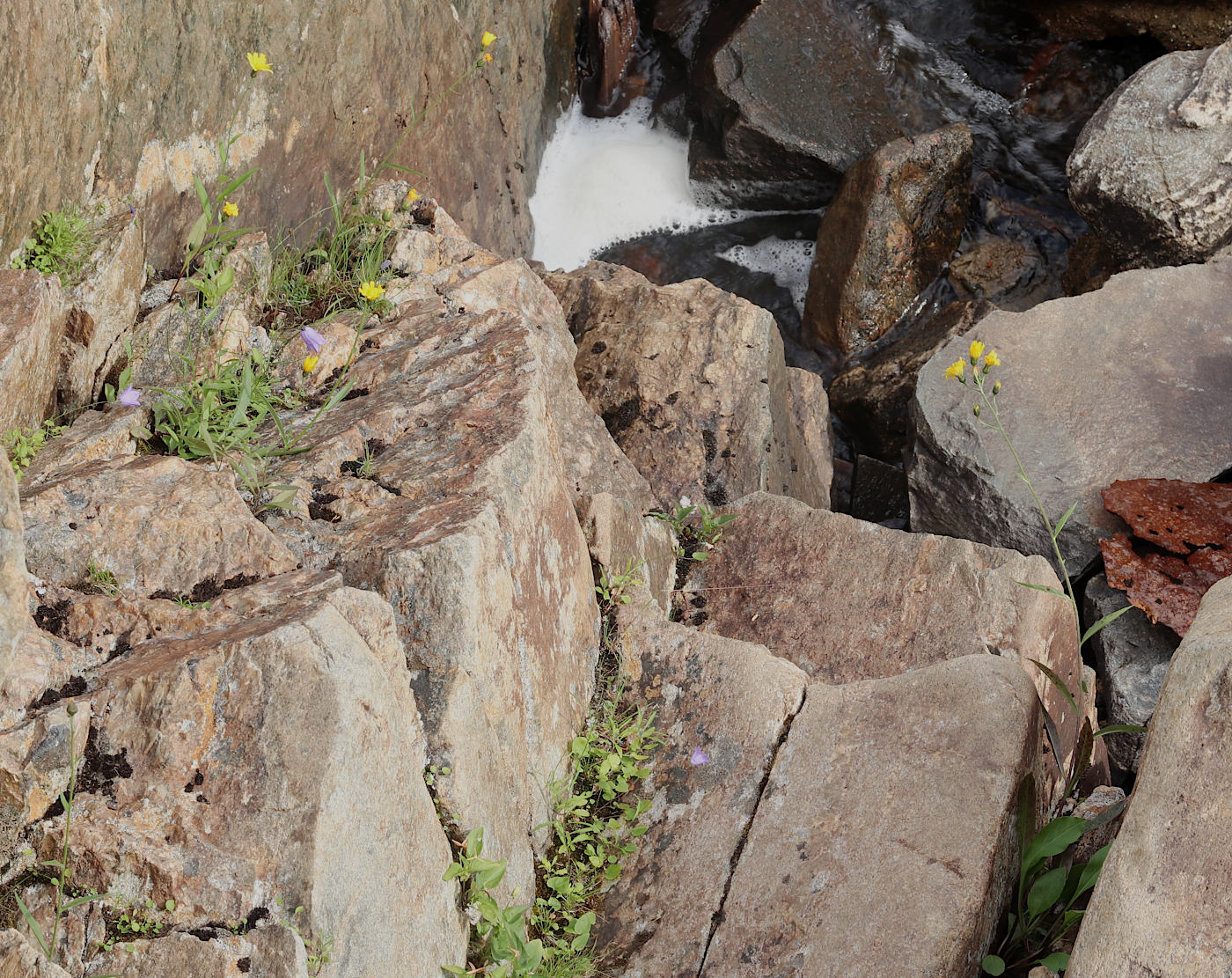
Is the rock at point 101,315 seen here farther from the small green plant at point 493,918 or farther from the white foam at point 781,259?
the white foam at point 781,259

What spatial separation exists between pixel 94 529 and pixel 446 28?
367cm

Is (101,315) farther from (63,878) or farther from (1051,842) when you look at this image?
(1051,842)

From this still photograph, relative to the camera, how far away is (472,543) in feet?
7.32

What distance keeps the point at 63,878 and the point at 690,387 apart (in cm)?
286

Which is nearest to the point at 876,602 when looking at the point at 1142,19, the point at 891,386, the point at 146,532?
the point at 146,532

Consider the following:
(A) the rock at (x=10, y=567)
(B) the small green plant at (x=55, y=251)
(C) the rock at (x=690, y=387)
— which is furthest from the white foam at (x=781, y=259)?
(A) the rock at (x=10, y=567)

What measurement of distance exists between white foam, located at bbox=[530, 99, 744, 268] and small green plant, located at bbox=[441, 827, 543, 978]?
16.7ft

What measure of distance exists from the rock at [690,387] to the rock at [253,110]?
1.27 meters

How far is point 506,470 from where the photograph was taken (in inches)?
97.7

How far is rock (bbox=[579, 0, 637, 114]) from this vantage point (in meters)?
7.46

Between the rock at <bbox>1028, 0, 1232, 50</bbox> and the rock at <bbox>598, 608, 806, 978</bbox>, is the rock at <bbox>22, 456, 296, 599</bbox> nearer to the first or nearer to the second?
the rock at <bbox>598, 608, 806, 978</bbox>

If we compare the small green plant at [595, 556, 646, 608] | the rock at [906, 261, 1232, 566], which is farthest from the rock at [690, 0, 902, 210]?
the small green plant at [595, 556, 646, 608]

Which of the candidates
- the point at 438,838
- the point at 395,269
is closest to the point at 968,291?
the point at 395,269

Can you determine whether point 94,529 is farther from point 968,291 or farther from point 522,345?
point 968,291
